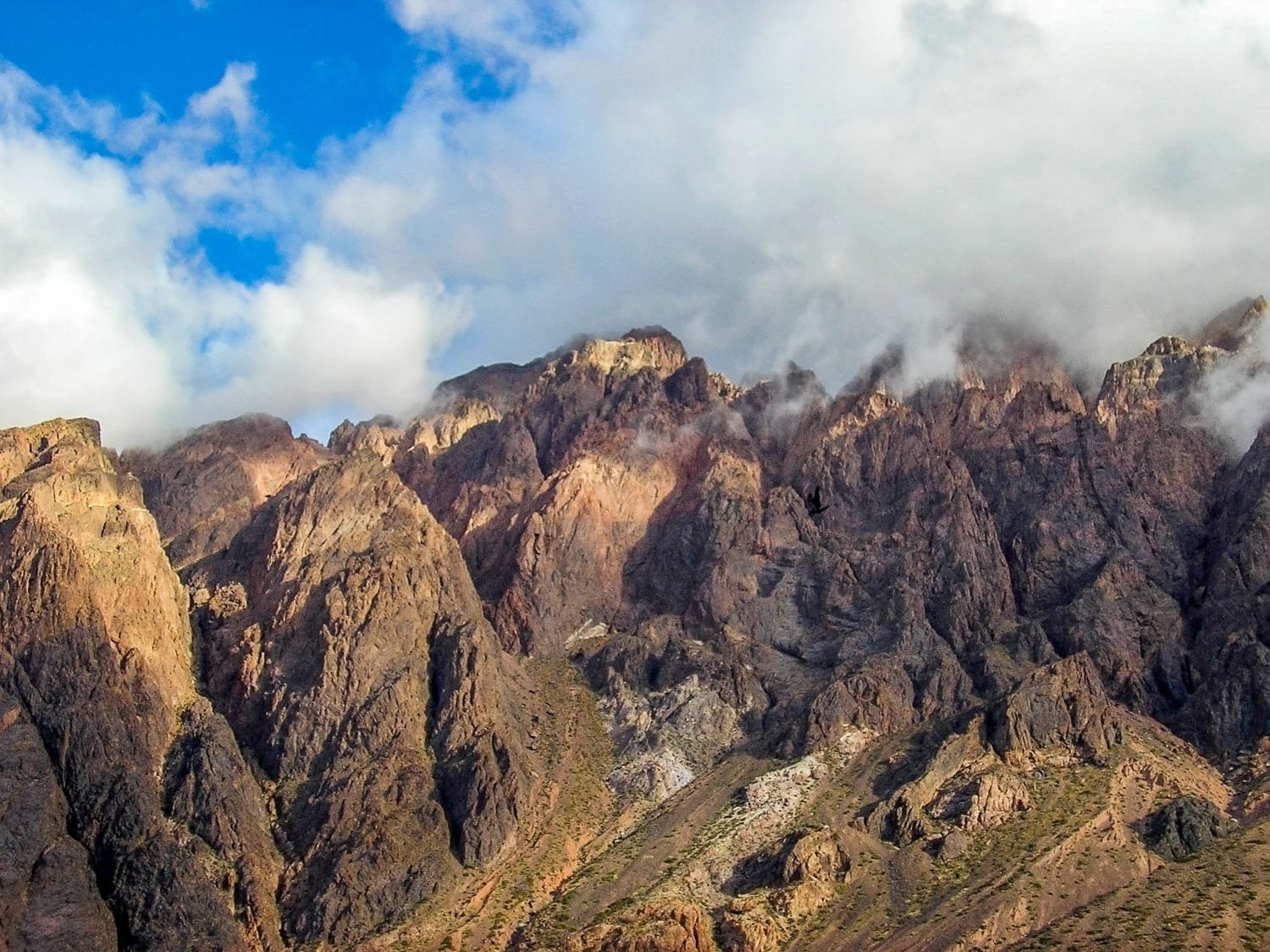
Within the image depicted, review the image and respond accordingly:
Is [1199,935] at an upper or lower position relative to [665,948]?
lower

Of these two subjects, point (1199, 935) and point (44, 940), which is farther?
point (44, 940)

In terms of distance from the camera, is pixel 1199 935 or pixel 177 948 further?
pixel 177 948

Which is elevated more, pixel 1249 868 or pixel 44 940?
pixel 44 940

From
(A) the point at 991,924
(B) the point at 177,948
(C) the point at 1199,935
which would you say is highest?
(B) the point at 177,948

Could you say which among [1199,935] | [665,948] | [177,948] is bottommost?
[1199,935]

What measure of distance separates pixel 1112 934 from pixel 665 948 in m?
55.4

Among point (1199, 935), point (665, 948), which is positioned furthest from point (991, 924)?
point (665, 948)

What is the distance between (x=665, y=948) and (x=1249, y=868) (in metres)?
77.1

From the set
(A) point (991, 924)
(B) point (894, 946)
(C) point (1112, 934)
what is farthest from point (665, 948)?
(C) point (1112, 934)

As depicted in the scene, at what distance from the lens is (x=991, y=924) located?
632 ft

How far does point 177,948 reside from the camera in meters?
200

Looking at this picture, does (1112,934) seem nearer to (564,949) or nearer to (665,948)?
(665,948)

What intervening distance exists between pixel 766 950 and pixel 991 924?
29.1m

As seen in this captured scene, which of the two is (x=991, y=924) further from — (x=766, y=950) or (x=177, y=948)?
(x=177, y=948)
